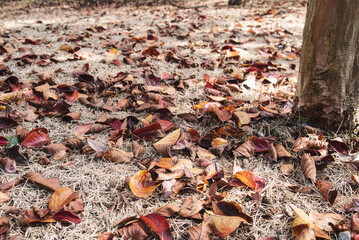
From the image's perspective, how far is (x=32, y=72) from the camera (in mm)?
2740

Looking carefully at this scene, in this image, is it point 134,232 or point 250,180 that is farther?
point 250,180

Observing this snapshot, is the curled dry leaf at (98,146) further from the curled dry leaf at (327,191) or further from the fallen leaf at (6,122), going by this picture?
the curled dry leaf at (327,191)

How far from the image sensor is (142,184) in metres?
1.43

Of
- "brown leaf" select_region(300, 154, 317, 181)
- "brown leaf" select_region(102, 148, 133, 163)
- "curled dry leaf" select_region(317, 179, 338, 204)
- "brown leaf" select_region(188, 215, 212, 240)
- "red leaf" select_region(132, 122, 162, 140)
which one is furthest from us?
"red leaf" select_region(132, 122, 162, 140)

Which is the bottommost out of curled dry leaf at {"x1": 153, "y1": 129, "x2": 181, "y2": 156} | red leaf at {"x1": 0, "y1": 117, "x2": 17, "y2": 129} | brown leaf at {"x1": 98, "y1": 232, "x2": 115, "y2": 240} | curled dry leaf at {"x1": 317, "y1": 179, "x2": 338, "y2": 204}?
curled dry leaf at {"x1": 317, "y1": 179, "x2": 338, "y2": 204}

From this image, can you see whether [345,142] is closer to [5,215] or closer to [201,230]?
[201,230]

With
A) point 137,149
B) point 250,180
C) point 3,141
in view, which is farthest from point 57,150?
point 250,180

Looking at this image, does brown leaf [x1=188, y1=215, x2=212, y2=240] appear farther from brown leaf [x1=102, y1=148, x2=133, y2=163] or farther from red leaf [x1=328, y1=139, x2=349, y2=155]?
red leaf [x1=328, y1=139, x2=349, y2=155]

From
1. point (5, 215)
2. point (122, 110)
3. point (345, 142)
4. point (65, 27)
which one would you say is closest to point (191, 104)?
point (122, 110)

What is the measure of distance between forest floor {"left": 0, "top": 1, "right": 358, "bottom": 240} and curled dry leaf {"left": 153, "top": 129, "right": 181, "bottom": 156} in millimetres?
19

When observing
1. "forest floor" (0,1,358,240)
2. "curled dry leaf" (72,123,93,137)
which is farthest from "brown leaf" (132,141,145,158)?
"curled dry leaf" (72,123,93,137)

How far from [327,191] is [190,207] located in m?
0.74

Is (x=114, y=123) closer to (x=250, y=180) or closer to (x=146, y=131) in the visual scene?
(x=146, y=131)

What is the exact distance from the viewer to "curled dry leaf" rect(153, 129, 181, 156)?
65.1 inches
